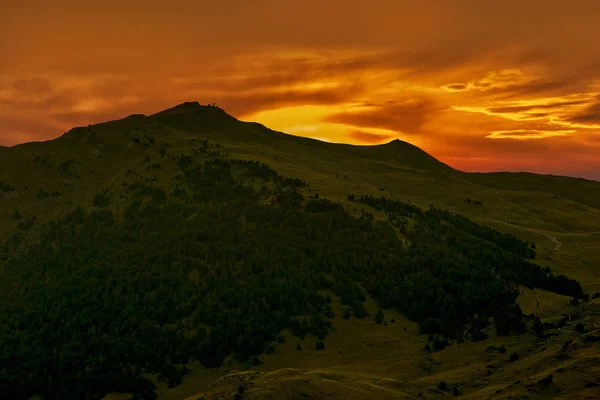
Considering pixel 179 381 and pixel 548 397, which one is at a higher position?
pixel 548 397

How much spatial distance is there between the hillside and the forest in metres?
0.47

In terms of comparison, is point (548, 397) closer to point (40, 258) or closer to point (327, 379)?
point (327, 379)

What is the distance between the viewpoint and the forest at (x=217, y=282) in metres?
93.2

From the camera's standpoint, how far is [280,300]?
105 meters

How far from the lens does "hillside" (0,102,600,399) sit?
6638cm

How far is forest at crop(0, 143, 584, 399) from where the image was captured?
93.2 meters

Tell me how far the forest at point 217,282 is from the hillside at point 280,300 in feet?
1.54

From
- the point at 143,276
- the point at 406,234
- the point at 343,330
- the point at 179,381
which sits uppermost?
the point at 406,234

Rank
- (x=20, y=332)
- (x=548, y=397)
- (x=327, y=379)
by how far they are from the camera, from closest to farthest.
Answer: (x=548, y=397)
(x=327, y=379)
(x=20, y=332)

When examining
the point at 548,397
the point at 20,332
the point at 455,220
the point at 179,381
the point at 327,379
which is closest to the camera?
the point at 548,397

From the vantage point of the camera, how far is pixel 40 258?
14662 centimetres

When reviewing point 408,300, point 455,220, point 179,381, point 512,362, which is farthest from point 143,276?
point 455,220

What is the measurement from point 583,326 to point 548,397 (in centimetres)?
2792

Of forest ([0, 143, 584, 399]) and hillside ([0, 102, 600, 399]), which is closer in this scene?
hillside ([0, 102, 600, 399])
